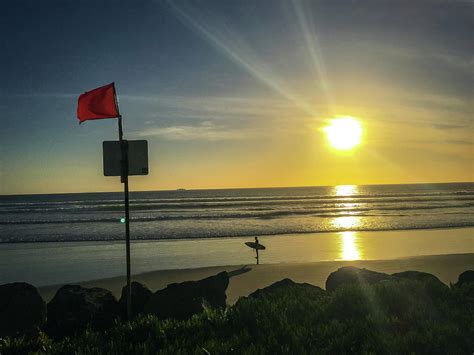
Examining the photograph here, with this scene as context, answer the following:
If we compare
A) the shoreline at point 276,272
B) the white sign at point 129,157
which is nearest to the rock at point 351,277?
the shoreline at point 276,272

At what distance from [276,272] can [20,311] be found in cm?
921

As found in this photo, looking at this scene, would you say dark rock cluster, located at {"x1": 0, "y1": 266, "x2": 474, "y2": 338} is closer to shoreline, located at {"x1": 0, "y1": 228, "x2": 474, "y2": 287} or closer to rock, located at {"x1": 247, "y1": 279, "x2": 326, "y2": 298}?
rock, located at {"x1": 247, "y1": 279, "x2": 326, "y2": 298}

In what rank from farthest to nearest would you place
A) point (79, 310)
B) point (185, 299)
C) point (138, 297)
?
1. point (138, 297)
2. point (185, 299)
3. point (79, 310)

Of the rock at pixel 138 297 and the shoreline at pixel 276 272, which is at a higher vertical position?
the rock at pixel 138 297

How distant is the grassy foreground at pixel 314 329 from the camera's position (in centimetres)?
588

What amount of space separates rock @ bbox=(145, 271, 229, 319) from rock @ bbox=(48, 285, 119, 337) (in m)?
0.75

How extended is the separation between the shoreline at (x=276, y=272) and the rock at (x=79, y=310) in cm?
483

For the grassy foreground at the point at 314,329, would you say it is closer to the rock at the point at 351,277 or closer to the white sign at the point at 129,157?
the rock at the point at 351,277

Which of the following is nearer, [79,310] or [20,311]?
[79,310]

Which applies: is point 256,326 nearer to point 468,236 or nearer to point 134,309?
point 134,309

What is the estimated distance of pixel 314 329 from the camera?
250 inches

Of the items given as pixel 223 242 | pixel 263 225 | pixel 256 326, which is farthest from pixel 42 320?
pixel 263 225

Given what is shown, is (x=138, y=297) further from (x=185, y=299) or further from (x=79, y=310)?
(x=79, y=310)

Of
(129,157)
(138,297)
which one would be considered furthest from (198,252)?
(129,157)
